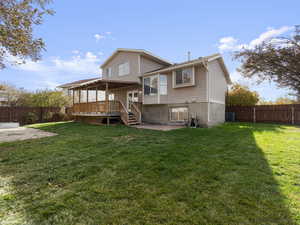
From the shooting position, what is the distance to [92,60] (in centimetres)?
2206

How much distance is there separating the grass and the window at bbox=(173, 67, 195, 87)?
6501mm

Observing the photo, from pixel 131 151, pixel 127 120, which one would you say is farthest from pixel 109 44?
pixel 131 151

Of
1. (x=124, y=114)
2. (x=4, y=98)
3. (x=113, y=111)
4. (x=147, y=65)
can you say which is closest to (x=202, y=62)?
(x=147, y=65)

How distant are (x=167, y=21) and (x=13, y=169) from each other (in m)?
12.4

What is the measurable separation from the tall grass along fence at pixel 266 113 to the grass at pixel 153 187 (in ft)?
33.0

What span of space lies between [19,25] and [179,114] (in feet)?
30.9

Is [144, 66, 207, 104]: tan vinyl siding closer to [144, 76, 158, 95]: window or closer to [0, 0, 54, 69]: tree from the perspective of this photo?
[144, 76, 158, 95]: window

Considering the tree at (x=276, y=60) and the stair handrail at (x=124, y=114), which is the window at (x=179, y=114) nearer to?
the stair handrail at (x=124, y=114)

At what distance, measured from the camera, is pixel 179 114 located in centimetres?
1143

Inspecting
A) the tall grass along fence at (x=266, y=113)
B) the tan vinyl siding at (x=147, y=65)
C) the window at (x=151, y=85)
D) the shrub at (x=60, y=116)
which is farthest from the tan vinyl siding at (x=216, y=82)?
the shrub at (x=60, y=116)

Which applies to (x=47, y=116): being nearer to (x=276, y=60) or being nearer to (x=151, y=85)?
(x=151, y=85)

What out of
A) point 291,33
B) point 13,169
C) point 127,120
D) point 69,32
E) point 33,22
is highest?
point 69,32

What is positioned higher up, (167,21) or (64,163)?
(167,21)

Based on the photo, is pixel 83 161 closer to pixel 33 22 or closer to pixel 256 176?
pixel 256 176
